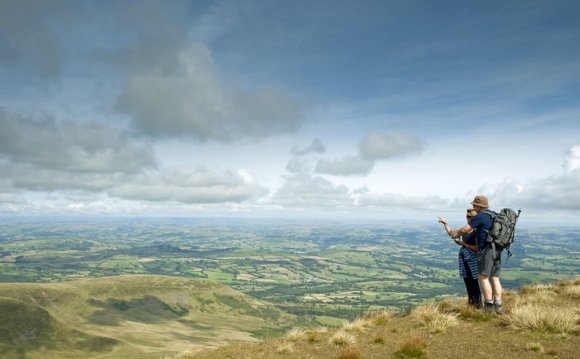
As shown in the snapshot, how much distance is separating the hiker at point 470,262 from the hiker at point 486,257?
0.52 m

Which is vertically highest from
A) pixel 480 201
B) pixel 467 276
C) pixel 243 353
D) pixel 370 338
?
pixel 480 201

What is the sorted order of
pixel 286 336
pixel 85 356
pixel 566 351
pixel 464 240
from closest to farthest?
pixel 566 351, pixel 464 240, pixel 286 336, pixel 85 356

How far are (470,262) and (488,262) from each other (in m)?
1.68

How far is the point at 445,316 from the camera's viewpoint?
1611 centimetres

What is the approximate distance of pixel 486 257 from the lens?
15.6 metres

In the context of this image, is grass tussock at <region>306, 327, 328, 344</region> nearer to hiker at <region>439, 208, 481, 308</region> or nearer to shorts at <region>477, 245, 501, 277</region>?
hiker at <region>439, 208, 481, 308</region>

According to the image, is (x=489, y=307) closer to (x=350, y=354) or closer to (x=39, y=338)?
(x=350, y=354)

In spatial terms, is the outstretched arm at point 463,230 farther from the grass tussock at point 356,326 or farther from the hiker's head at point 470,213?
the grass tussock at point 356,326

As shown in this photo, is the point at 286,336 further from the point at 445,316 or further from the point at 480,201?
the point at 480,201

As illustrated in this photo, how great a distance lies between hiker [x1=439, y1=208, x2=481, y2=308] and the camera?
55.1 ft

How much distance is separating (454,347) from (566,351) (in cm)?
314

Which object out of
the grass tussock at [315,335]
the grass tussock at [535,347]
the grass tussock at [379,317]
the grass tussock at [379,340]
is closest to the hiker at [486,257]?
the grass tussock at [535,347]

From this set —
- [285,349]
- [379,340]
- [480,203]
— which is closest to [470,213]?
[480,203]

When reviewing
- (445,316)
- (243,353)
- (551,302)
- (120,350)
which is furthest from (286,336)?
(120,350)
